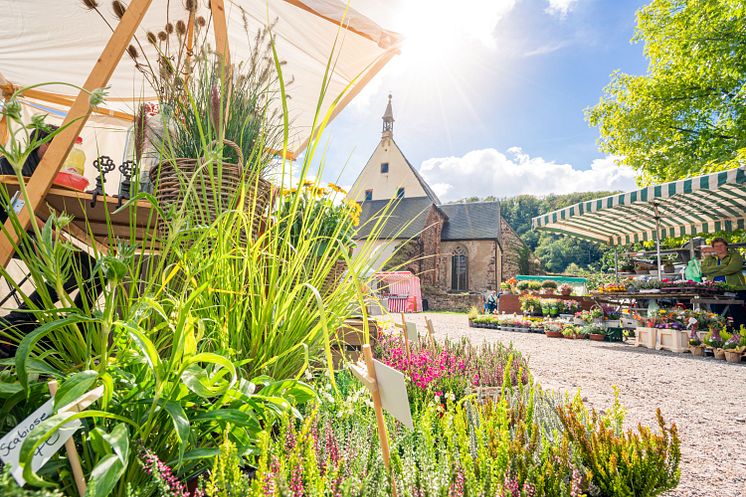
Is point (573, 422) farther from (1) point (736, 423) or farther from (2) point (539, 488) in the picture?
(1) point (736, 423)

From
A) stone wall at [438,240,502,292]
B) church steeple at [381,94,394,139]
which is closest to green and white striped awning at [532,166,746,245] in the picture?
stone wall at [438,240,502,292]

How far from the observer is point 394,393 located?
840 mm

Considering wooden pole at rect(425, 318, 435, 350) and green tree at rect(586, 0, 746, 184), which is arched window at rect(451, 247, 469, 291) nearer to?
green tree at rect(586, 0, 746, 184)

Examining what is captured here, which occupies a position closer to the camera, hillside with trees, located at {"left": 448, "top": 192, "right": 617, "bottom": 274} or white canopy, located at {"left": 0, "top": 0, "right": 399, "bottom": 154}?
white canopy, located at {"left": 0, "top": 0, "right": 399, "bottom": 154}

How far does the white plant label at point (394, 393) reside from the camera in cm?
80

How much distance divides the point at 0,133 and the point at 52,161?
10.3 feet

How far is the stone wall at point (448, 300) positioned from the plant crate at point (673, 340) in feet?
47.7

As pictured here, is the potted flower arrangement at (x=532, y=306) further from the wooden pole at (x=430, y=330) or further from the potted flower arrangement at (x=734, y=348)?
the wooden pole at (x=430, y=330)

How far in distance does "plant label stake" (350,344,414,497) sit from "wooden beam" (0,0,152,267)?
109 cm

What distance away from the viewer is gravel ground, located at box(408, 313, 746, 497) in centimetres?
194

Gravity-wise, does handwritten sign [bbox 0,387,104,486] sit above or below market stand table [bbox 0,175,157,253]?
below

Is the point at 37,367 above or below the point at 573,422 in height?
above

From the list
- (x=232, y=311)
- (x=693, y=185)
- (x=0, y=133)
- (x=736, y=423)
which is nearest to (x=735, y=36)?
(x=693, y=185)

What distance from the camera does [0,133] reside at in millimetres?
3400
